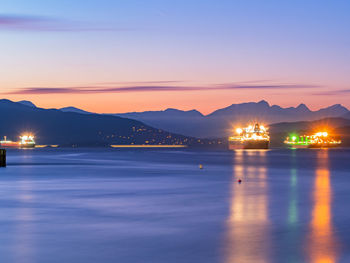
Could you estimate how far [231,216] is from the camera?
1083 inches

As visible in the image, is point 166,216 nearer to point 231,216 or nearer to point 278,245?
point 231,216

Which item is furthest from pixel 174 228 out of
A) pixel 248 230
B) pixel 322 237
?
pixel 322 237

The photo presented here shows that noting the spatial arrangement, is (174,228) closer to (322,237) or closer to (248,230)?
(248,230)

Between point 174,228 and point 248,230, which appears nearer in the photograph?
point 248,230

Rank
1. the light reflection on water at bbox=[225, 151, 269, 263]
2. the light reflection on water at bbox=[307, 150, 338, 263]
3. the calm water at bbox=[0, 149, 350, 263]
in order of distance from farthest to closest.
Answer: the calm water at bbox=[0, 149, 350, 263], the light reflection on water at bbox=[225, 151, 269, 263], the light reflection on water at bbox=[307, 150, 338, 263]

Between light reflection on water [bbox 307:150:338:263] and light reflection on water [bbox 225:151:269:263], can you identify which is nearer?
light reflection on water [bbox 307:150:338:263]

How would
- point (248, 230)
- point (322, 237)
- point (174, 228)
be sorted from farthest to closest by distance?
point (174, 228) < point (248, 230) < point (322, 237)

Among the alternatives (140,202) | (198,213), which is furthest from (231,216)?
(140,202)

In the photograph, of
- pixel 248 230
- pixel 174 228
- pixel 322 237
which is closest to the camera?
pixel 322 237

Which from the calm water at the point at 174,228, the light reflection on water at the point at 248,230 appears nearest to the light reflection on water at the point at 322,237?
the calm water at the point at 174,228

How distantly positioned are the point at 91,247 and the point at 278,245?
5.80m

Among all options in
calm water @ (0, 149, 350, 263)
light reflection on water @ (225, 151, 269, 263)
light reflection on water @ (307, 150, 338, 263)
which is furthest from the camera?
calm water @ (0, 149, 350, 263)

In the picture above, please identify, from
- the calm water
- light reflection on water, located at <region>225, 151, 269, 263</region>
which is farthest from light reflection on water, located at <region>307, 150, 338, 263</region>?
light reflection on water, located at <region>225, 151, 269, 263</region>

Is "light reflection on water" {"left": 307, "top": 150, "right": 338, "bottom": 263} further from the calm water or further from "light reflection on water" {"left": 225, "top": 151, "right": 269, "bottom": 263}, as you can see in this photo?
"light reflection on water" {"left": 225, "top": 151, "right": 269, "bottom": 263}
